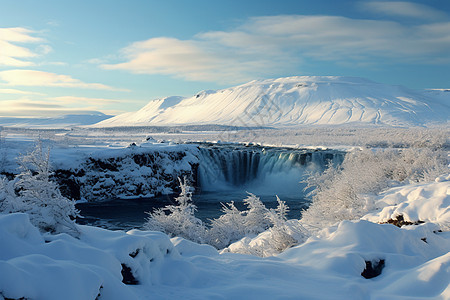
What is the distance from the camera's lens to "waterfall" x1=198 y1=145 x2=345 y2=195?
99.6 ft

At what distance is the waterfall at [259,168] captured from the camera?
30.4 metres

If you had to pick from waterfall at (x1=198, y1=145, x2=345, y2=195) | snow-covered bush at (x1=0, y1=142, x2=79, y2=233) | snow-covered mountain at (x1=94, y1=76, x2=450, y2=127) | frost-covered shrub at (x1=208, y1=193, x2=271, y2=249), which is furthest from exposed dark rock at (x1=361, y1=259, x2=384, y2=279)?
snow-covered mountain at (x1=94, y1=76, x2=450, y2=127)

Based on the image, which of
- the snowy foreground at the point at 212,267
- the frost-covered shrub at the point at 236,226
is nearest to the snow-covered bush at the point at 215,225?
the frost-covered shrub at the point at 236,226

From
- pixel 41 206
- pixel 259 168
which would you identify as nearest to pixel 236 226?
pixel 41 206

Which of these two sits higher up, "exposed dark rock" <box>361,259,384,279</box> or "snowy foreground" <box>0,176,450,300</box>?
"snowy foreground" <box>0,176,450,300</box>

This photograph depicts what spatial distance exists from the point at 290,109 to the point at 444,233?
506ft

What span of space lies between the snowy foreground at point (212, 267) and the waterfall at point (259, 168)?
2165 cm

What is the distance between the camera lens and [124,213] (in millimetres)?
21578

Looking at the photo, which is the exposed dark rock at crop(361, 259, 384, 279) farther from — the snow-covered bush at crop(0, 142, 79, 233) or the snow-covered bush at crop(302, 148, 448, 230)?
the snow-covered bush at crop(302, 148, 448, 230)

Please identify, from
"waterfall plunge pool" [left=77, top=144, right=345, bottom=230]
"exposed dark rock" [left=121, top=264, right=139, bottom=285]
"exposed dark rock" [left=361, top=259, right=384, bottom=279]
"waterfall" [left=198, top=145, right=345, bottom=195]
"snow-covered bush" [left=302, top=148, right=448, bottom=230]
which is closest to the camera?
"exposed dark rock" [left=121, top=264, right=139, bottom=285]

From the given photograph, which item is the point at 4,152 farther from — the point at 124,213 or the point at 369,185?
the point at 369,185

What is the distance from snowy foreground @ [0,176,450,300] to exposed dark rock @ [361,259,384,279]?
2 centimetres

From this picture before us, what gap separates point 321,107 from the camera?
154 m

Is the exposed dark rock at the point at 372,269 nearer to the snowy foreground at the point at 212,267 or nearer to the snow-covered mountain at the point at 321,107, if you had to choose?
the snowy foreground at the point at 212,267
